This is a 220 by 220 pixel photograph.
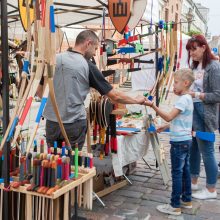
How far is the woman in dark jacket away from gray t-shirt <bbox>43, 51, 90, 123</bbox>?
1.09 meters

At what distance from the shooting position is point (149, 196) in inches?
141

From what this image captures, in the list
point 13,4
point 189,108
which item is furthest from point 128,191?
point 13,4

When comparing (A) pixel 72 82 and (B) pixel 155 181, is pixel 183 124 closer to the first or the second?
(A) pixel 72 82

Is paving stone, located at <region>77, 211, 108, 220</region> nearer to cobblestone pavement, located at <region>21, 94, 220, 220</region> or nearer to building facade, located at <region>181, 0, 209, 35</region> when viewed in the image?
cobblestone pavement, located at <region>21, 94, 220, 220</region>

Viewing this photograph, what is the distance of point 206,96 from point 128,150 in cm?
98

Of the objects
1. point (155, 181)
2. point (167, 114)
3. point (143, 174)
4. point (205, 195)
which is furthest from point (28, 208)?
point (143, 174)

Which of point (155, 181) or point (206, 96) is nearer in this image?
point (206, 96)

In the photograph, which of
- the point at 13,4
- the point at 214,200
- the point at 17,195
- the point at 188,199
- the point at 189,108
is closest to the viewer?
the point at 17,195

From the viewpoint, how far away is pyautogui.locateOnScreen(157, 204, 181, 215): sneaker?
308 cm

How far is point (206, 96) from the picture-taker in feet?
10.7

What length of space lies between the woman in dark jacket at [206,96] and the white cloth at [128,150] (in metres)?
0.65

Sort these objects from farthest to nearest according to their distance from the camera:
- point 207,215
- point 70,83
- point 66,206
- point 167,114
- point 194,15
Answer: point 194,15, point 207,215, point 167,114, point 70,83, point 66,206

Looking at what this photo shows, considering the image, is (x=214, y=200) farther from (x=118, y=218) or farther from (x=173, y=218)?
(x=118, y=218)

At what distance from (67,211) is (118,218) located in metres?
1.17
